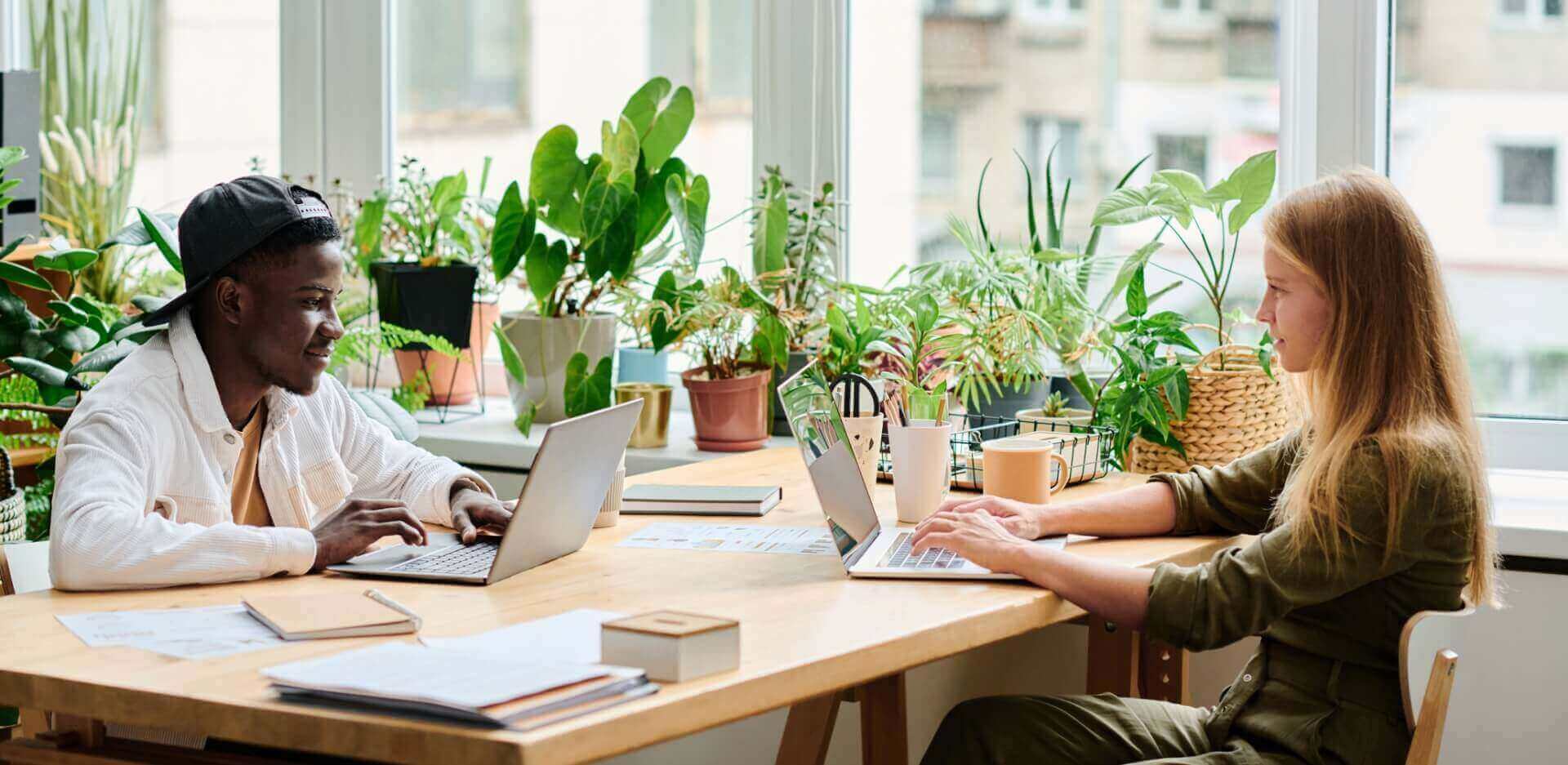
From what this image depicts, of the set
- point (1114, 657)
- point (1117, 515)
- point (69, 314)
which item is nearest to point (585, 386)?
point (69, 314)

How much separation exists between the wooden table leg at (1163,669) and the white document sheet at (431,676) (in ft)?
4.41

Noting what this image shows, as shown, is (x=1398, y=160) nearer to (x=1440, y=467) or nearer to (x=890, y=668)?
(x=1440, y=467)

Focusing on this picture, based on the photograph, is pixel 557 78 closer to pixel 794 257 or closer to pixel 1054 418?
pixel 794 257

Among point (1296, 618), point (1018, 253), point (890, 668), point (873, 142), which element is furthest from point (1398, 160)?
point (890, 668)

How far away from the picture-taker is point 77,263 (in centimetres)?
270

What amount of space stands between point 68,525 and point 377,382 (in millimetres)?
2086

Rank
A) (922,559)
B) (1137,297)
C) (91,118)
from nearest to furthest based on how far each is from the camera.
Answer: (922,559) < (1137,297) < (91,118)

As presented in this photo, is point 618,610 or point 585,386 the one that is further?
point 585,386

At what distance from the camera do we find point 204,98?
4035mm

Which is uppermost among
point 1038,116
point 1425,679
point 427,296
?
point 1038,116

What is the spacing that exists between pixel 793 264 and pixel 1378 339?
1.52 m

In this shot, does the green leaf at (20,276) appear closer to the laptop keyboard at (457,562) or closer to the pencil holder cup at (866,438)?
the laptop keyboard at (457,562)

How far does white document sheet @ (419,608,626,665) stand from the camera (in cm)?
141

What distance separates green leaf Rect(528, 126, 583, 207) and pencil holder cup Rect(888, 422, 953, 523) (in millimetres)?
1165
